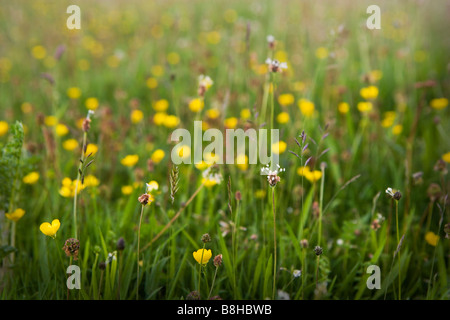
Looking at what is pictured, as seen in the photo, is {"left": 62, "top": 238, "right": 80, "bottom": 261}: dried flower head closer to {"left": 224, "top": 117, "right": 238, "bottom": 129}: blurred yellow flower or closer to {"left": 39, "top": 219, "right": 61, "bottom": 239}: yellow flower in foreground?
{"left": 39, "top": 219, "right": 61, "bottom": 239}: yellow flower in foreground

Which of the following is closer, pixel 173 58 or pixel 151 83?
pixel 151 83

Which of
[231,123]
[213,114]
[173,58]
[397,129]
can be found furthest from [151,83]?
[397,129]

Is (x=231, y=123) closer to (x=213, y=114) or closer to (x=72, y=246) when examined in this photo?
(x=213, y=114)

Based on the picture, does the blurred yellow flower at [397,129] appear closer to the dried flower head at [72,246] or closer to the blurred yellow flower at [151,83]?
the blurred yellow flower at [151,83]

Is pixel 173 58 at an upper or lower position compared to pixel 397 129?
upper

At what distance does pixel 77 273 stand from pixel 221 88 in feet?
4.94

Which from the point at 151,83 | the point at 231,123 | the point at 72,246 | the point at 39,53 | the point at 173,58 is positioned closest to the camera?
the point at 72,246

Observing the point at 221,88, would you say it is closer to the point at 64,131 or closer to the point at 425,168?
the point at 64,131

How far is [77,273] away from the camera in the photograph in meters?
1.07

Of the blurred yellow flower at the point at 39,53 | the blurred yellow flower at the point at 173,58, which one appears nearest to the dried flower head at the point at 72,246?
the blurred yellow flower at the point at 173,58

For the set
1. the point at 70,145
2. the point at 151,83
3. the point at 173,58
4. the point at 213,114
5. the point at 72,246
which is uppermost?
the point at 173,58

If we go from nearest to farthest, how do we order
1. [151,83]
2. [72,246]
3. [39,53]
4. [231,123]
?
[72,246] → [231,123] → [151,83] → [39,53]
